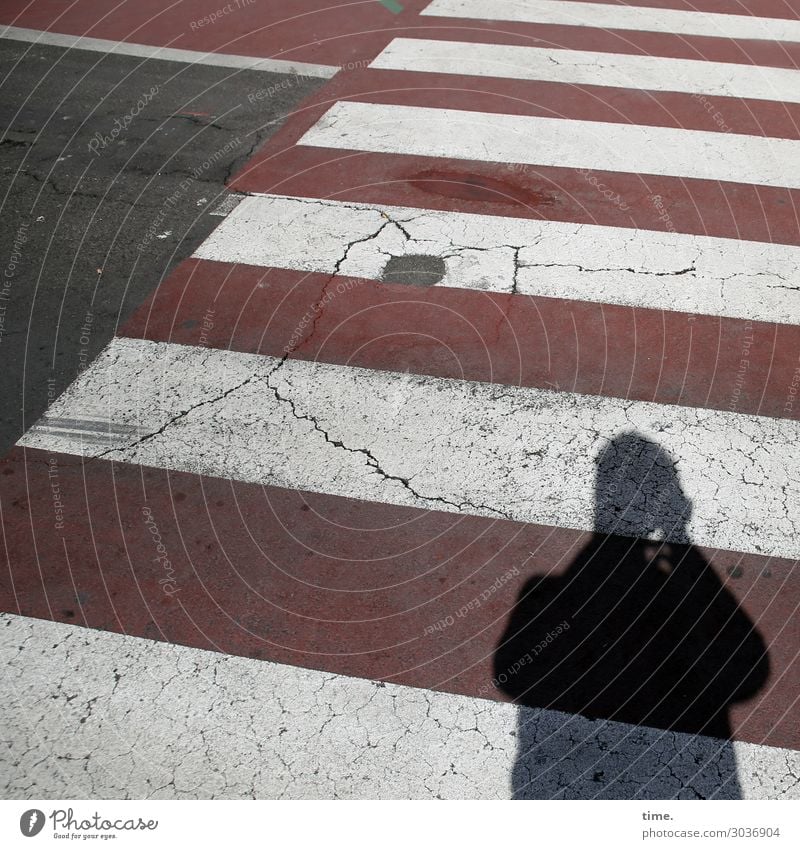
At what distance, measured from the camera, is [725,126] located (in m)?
7.55

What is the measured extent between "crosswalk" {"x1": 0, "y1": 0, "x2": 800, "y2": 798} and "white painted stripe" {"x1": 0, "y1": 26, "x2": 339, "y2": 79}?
6.11 ft

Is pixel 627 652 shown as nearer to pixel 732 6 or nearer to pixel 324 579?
pixel 324 579

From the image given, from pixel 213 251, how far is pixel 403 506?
2.90 metres

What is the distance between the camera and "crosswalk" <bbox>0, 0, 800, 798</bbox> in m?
3.39

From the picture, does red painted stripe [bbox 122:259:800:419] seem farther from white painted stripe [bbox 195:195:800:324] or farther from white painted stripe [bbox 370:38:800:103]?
white painted stripe [bbox 370:38:800:103]

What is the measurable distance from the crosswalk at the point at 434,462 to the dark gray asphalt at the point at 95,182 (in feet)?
0.91

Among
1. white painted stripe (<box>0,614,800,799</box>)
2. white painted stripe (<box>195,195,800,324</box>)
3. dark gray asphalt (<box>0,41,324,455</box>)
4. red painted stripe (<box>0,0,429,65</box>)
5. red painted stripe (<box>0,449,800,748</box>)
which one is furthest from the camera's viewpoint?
red painted stripe (<box>0,0,429,65</box>)

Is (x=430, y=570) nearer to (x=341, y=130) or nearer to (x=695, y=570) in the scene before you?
(x=695, y=570)

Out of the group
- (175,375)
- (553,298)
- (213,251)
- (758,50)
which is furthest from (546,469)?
(758,50)

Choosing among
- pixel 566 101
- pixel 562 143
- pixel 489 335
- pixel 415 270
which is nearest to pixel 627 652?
pixel 489 335
